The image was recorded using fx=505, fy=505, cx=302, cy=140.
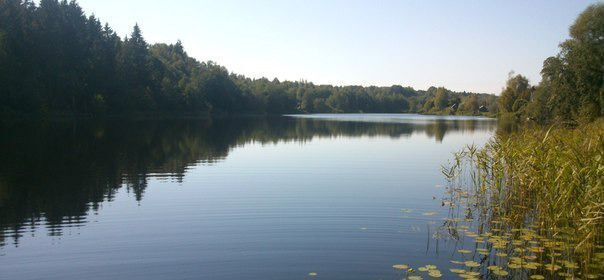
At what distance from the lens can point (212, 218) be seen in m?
15.3

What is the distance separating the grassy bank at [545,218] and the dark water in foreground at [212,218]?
3.52 ft

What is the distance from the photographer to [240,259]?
11234 millimetres

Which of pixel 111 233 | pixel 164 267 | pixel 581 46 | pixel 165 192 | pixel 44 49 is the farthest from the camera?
pixel 44 49

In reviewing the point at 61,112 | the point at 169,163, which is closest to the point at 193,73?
the point at 61,112

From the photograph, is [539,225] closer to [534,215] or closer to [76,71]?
[534,215]

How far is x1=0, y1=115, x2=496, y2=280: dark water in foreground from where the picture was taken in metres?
10.8

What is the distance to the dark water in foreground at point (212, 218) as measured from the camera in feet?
35.4

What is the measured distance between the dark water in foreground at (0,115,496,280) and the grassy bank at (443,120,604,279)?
3.52ft

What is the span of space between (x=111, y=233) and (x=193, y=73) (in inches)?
5171

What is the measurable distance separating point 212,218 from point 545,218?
30.3 ft

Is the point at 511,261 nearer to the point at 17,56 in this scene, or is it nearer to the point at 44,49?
the point at 17,56

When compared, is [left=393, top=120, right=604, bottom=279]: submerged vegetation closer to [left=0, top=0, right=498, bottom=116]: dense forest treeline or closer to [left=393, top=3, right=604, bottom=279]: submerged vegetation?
[left=393, top=3, right=604, bottom=279]: submerged vegetation

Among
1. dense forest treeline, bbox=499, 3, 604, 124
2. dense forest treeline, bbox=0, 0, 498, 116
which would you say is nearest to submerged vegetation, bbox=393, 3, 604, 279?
dense forest treeline, bbox=499, 3, 604, 124

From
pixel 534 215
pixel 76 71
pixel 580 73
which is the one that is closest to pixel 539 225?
pixel 534 215
